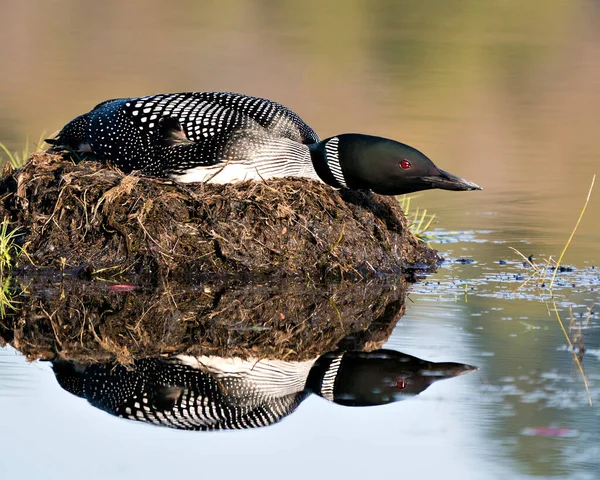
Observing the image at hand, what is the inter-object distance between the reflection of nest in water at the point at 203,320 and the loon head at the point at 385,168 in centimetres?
66

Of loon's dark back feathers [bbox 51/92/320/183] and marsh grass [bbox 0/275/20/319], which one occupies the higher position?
loon's dark back feathers [bbox 51/92/320/183]

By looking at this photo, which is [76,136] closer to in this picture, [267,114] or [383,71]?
[267,114]

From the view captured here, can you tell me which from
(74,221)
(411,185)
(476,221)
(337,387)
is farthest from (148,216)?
(476,221)

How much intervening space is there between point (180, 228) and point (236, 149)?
0.63m

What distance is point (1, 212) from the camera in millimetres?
7266

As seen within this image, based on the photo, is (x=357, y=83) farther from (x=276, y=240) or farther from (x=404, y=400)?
(x=404, y=400)

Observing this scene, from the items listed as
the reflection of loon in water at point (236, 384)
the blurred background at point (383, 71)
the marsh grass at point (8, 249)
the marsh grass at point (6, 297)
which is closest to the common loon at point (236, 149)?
the marsh grass at point (8, 249)

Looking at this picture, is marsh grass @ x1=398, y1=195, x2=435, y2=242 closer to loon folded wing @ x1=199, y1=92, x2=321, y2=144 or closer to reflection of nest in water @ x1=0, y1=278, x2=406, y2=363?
loon folded wing @ x1=199, y1=92, x2=321, y2=144

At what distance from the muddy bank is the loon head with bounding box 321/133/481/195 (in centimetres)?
23

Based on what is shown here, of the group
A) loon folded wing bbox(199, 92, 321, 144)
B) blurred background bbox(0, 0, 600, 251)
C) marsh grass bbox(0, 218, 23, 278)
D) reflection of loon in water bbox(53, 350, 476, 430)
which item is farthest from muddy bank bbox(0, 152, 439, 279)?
blurred background bbox(0, 0, 600, 251)

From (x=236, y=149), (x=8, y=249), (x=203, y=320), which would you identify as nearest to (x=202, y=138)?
(x=236, y=149)

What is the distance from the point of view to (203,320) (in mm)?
6117

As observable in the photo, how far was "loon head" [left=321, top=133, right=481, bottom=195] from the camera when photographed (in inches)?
284

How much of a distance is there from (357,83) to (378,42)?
3.49m
